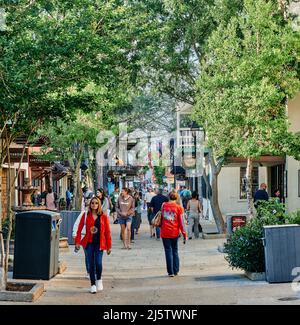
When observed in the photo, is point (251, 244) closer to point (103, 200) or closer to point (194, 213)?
point (103, 200)

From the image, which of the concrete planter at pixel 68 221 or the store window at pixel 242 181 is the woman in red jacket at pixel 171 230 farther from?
the store window at pixel 242 181

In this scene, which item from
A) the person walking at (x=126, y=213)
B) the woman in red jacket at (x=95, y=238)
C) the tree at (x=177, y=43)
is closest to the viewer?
the woman in red jacket at (x=95, y=238)

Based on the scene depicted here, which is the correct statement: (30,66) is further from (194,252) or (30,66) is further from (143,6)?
(143,6)

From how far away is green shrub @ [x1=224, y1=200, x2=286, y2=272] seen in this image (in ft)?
44.3

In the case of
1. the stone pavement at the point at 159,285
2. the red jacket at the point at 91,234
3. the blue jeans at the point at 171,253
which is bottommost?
the stone pavement at the point at 159,285

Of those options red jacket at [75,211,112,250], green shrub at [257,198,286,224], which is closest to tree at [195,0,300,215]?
green shrub at [257,198,286,224]

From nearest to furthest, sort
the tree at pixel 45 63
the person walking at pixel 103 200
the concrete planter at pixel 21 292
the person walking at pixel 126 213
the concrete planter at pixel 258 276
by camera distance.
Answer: the concrete planter at pixel 21 292, the tree at pixel 45 63, the concrete planter at pixel 258 276, the person walking at pixel 103 200, the person walking at pixel 126 213

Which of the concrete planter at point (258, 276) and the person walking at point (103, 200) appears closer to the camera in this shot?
the concrete planter at point (258, 276)

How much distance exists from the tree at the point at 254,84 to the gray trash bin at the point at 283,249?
245 inches

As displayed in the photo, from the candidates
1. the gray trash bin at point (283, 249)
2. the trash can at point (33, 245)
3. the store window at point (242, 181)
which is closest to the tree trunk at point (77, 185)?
the store window at point (242, 181)

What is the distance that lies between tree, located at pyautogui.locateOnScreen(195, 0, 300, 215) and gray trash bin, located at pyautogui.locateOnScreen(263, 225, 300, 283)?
20.4ft

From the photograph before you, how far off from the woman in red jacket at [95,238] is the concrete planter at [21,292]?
0.93 m

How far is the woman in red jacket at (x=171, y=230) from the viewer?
48.2 ft

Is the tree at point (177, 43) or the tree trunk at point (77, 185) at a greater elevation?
the tree at point (177, 43)
